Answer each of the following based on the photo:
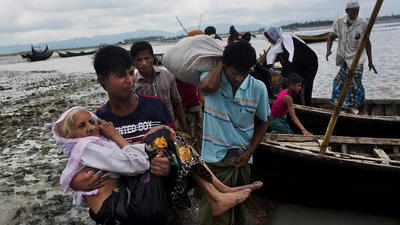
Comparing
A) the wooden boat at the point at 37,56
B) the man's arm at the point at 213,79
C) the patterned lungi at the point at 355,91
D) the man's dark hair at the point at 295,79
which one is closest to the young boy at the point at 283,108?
the man's dark hair at the point at 295,79

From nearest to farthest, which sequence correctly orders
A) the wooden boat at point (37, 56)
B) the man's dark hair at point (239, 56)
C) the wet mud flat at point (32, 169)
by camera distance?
1. the man's dark hair at point (239, 56)
2. the wet mud flat at point (32, 169)
3. the wooden boat at point (37, 56)

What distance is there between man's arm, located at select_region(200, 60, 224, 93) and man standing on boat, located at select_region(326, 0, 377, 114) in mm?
3593

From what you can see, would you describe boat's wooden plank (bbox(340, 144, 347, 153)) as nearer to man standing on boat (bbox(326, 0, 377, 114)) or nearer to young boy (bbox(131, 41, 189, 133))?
man standing on boat (bbox(326, 0, 377, 114))

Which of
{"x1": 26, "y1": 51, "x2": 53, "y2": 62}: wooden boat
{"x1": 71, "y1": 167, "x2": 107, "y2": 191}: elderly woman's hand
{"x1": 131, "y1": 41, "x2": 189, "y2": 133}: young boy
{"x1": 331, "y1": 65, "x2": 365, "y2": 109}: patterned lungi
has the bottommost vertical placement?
{"x1": 26, "y1": 51, "x2": 53, "y2": 62}: wooden boat

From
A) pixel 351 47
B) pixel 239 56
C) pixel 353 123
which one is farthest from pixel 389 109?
pixel 239 56

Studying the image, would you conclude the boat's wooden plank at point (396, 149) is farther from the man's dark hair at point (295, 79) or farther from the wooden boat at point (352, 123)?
the man's dark hair at point (295, 79)

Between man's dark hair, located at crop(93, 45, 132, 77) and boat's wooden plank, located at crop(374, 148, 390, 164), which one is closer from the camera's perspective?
man's dark hair, located at crop(93, 45, 132, 77)

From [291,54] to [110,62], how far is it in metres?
3.66

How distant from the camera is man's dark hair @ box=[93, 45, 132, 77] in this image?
61.0 inches

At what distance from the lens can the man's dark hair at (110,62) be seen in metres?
1.55

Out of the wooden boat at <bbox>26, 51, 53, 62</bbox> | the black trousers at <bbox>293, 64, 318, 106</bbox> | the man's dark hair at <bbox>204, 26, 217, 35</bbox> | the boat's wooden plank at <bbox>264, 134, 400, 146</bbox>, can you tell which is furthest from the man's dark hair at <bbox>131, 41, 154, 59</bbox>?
the wooden boat at <bbox>26, 51, 53, 62</bbox>

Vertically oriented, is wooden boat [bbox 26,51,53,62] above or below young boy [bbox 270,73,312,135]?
below

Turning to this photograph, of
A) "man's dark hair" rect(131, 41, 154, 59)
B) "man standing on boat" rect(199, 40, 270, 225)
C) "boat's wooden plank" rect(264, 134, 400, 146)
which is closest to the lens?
"man standing on boat" rect(199, 40, 270, 225)

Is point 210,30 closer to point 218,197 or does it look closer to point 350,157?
point 350,157
